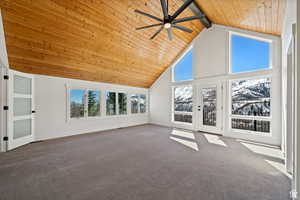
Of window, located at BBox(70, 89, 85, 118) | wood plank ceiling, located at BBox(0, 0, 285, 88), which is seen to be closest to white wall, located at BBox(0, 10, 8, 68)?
wood plank ceiling, located at BBox(0, 0, 285, 88)

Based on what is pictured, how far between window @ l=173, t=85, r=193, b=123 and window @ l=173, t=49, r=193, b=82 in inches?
18.3

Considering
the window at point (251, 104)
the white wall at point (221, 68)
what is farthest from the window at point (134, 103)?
the window at point (251, 104)

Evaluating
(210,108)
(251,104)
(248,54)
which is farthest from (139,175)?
(248,54)

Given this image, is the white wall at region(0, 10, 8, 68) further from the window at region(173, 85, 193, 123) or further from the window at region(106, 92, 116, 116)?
the window at region(173, 85, 193, 123)

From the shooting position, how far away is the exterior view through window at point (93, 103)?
555 centimetres

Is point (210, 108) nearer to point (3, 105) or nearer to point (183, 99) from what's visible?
point (183, 99)

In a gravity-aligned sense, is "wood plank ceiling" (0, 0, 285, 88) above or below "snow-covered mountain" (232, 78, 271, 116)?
above

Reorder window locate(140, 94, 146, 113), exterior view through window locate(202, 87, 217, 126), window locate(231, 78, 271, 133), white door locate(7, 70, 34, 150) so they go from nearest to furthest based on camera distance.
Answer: white door locate(7, 70, 34, 150)
window locate(231, 78, 271, 133)
exterior view through window locate(202, 87, 217, 126)
window locate(140, 94, 146, 113)

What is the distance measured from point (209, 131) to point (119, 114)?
416cm

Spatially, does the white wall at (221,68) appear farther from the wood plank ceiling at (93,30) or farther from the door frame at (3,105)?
the door frame at (3,105)

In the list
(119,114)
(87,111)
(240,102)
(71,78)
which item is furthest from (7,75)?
Answer: (240,102)

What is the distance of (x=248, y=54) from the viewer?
454 centimetres

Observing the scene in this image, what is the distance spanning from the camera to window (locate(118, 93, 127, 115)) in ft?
21.8

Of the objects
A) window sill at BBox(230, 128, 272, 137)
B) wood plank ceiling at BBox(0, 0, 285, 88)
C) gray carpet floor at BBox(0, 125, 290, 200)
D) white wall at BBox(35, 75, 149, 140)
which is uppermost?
wood plank ceiling at BBox(0, 0, 285, 88)
